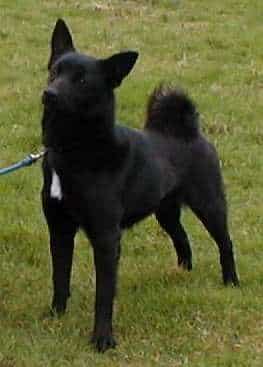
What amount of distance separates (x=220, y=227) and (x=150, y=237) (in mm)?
838

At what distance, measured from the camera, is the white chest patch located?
5.17 metres

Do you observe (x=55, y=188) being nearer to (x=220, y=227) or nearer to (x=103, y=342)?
(x=103, y=342)

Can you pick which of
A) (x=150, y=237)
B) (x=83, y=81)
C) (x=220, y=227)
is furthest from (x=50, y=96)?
(x=150, y=237)

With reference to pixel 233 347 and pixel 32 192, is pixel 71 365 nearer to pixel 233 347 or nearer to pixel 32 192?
pixel 233 347

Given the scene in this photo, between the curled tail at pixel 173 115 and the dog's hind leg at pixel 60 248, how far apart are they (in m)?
0.83

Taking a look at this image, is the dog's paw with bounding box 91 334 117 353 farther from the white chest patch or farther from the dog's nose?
the dog's nose

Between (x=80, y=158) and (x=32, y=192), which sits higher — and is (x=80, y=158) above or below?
above

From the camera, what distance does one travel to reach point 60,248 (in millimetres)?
5578

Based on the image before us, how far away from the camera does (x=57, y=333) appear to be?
215 inches

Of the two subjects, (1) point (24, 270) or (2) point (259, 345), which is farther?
(1) point (24, 270)

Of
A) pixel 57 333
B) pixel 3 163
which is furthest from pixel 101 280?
pixel 3 163

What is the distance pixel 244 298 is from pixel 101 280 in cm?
107

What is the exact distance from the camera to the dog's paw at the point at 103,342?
17.3 feet

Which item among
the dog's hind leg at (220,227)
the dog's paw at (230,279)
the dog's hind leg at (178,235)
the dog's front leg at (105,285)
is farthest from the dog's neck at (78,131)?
the dog's paw at (230,279)
